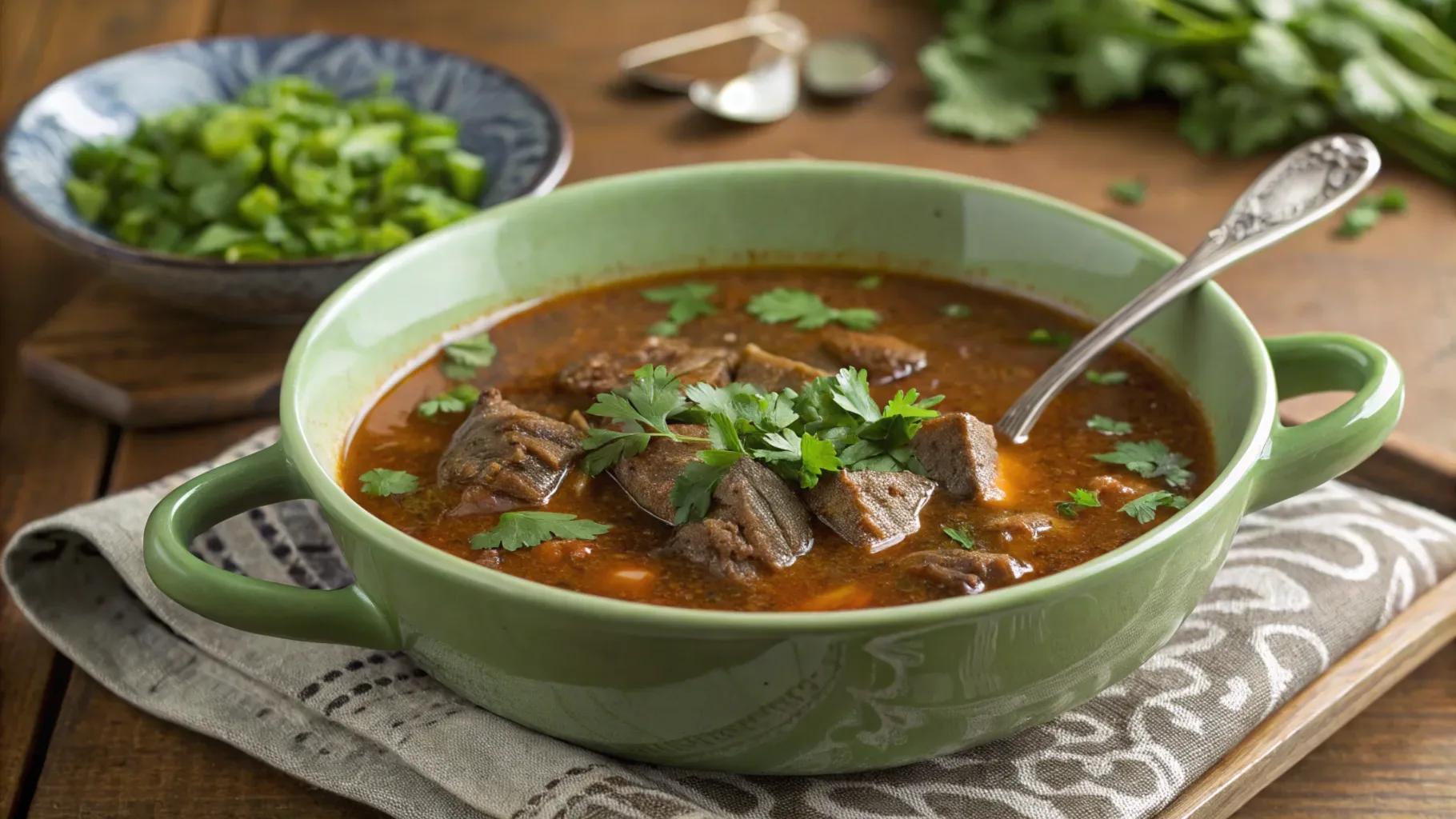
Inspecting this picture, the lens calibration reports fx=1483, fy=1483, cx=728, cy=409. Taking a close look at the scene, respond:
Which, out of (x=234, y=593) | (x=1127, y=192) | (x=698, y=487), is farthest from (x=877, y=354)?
(x=1127, y=192)

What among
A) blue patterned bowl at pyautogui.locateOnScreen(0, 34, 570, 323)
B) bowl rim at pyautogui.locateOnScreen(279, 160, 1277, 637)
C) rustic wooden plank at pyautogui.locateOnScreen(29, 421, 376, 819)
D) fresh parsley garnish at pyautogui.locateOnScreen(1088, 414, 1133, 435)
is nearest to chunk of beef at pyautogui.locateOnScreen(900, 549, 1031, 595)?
bowl rim at pyautogui.locateOnScreen(279, 160, 1277, 637)

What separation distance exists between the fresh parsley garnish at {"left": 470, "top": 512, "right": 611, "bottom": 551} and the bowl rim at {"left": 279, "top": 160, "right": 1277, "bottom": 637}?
0.23 meters

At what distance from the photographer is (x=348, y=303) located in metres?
3.04

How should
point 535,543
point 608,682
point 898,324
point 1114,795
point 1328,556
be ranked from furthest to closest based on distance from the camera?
point 898,324 → point 1328,556 → point 535,543 → point 1114,795 → point 608,682

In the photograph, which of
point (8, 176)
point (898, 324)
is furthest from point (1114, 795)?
point (8, 176)

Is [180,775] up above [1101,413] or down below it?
below

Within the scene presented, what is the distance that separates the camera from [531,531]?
2.65m

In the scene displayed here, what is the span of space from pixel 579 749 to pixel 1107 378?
4.65 ft

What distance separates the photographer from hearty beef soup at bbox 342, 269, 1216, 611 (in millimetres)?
2568

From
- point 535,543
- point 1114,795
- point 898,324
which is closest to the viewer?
point 1114,795

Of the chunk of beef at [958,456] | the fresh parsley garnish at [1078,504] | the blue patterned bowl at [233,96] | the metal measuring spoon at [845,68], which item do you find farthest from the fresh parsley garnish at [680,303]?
the metal measuring spoon at [845,68]

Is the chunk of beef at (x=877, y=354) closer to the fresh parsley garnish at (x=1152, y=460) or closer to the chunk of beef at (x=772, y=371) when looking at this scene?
the chunk of beef at (x=772, y=371)

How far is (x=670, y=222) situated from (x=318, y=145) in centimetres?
139

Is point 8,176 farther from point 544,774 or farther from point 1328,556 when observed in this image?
point 1328,556
